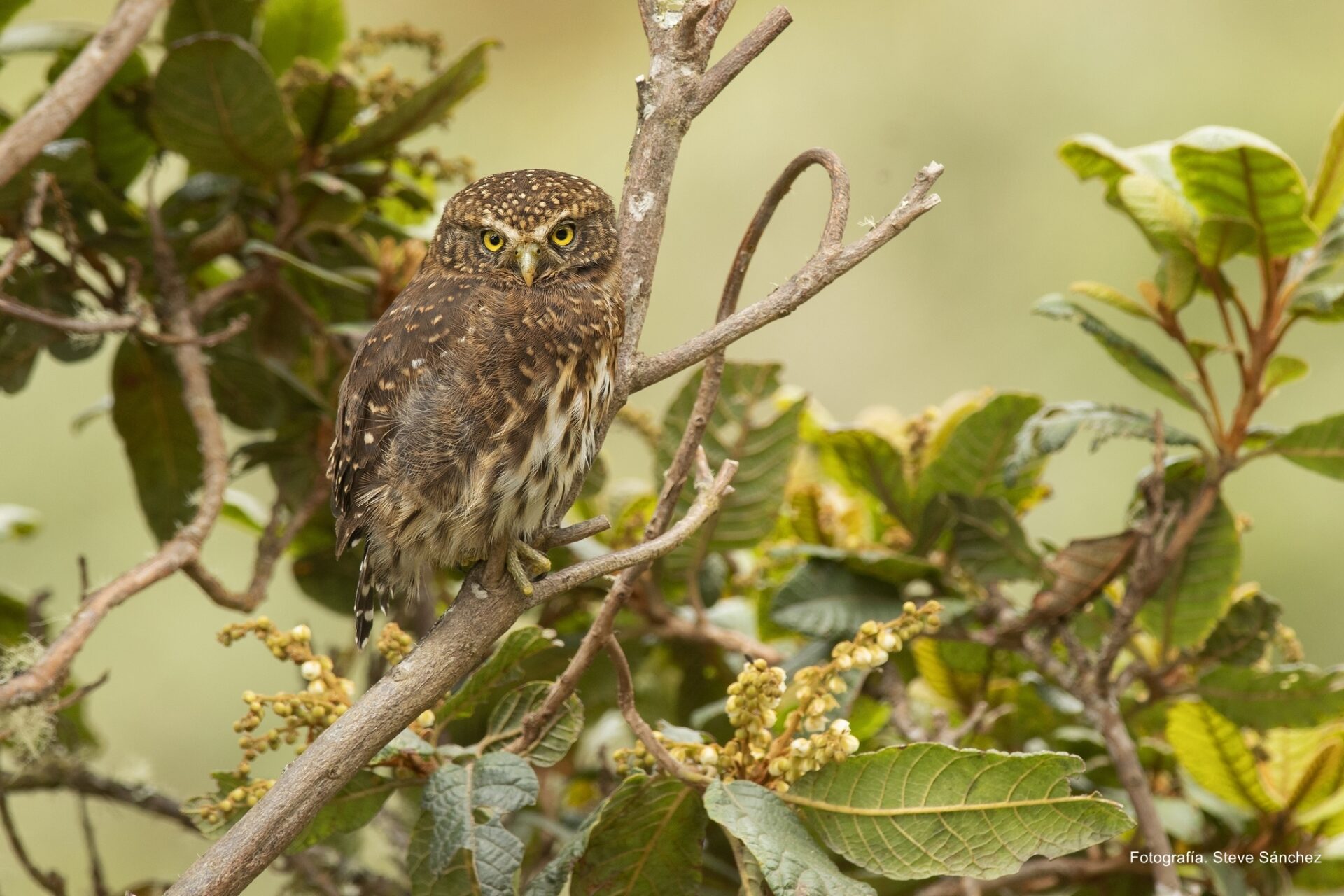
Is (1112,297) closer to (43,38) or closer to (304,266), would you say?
(304,266)

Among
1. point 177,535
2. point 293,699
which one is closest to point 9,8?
point 177,535

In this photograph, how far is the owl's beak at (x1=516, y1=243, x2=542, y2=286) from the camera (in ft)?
6.79

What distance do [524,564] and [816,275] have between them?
594 millimetres

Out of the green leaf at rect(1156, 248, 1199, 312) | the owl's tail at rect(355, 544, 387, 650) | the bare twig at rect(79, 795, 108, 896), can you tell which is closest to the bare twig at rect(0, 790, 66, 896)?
the bare twig at rect(79, 795, 108, 896)

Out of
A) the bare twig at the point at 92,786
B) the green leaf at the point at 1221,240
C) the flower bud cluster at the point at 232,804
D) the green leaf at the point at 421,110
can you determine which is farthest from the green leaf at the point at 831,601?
the bare twig at the point at 92,786

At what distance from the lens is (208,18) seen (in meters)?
2.47

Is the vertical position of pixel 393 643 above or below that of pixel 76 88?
below

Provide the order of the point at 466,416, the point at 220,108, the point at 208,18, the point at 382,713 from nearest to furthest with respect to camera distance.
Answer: the point at 382,713 < the point at 466,416 < the point at 220,108 < the point at 208,18

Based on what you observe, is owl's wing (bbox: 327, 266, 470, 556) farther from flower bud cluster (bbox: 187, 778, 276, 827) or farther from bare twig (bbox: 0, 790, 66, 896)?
bare twig (bbox: 0, 790, 66, 896)

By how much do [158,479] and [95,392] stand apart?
11.6 feet

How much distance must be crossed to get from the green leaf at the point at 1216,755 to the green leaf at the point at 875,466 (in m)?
0.57

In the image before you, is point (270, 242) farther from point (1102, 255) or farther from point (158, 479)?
point (1102, 255)

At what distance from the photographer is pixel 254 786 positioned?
1.56 metres

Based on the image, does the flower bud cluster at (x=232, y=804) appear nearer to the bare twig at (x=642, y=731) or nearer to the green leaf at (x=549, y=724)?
the green leaf at (x=549, y=724)
